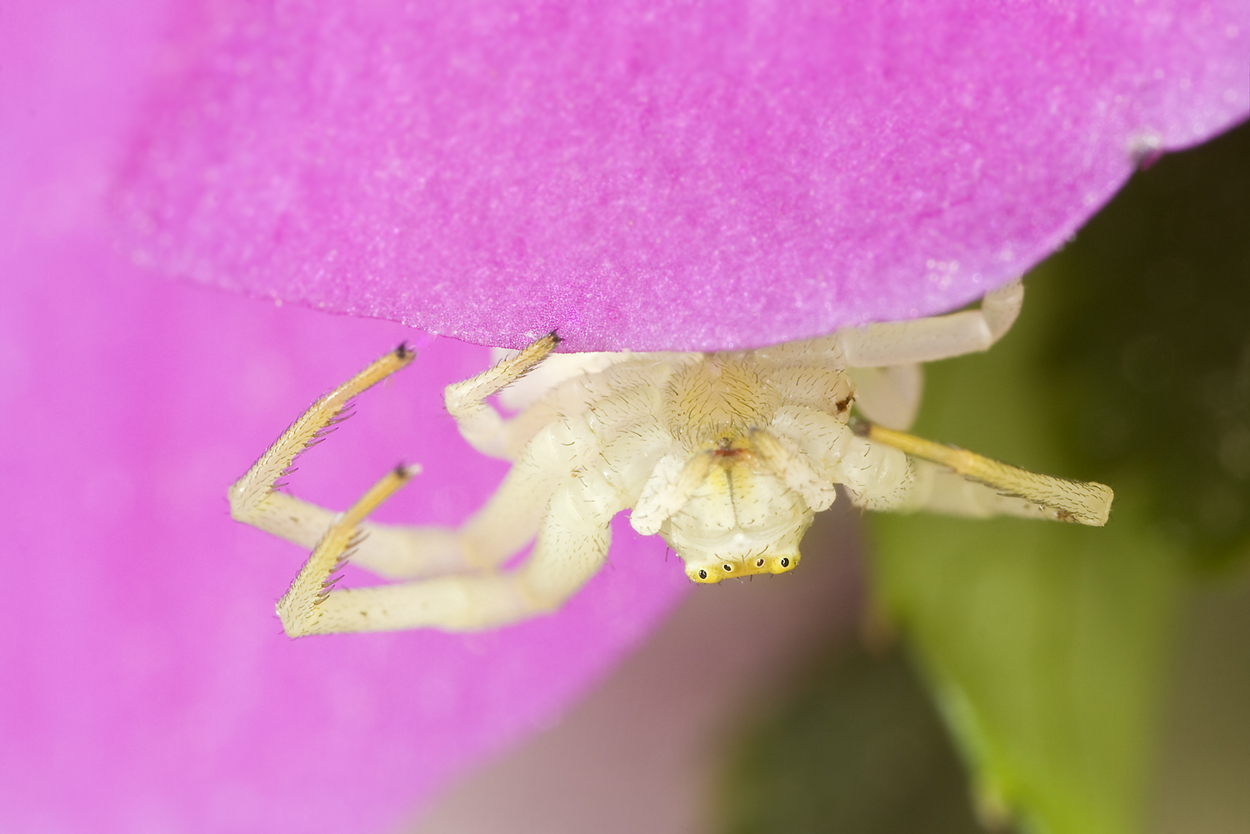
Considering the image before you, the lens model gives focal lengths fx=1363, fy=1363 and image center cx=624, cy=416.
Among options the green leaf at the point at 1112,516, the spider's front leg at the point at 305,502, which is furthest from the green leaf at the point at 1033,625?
the spider's front leg at the point at 305,502

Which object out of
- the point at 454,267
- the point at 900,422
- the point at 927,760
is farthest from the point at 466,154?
the point at 927,760

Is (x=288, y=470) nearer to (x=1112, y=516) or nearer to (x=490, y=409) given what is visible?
(x=490, y=409)

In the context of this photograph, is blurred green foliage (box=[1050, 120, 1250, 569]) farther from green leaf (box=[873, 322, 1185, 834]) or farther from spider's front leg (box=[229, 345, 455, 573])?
spider's front leg (box=[229, 345, 455, 573])

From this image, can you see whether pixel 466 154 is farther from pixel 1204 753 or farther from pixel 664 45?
pixel 1204 753

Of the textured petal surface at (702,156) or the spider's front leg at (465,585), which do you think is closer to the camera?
the textured petal surface at (702,156)

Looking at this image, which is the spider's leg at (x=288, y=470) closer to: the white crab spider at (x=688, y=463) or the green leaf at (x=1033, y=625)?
the white crab spider at (x=688, y=463)

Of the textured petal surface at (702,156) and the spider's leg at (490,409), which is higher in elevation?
the textured petal surface at (702,156)

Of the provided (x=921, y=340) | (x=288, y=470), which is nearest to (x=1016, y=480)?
(x=921, y=340)
